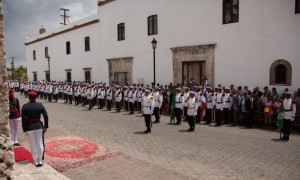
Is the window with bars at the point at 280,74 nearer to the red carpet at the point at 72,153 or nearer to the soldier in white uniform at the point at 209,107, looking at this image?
the soldier in white uniform at the point at 209,107

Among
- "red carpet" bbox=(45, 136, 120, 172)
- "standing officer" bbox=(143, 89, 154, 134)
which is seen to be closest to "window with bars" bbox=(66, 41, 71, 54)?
"standing officer" bbox=(143, 89, 154, 134)

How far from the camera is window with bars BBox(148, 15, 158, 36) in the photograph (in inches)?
701

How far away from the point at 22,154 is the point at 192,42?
11442 millimetres

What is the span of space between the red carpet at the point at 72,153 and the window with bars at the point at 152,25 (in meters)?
11.1

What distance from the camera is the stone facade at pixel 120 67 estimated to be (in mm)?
20011

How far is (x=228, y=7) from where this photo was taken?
13.9m

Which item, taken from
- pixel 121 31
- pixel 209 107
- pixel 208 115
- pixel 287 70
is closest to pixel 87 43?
pixel 121 31

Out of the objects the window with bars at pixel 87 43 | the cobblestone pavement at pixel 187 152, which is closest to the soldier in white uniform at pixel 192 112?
the cobblestone pavement at pixel 187 152

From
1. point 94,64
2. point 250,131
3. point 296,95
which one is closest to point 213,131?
point 250,131

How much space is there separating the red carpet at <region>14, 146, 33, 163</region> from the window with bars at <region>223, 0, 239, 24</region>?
11553 mm

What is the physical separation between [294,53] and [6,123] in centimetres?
1202

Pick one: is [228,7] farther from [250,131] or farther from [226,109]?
[250,131]

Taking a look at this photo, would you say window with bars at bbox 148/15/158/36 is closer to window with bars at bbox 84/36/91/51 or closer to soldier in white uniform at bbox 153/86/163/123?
soldier in white uniform at bbox 153/86/163/123

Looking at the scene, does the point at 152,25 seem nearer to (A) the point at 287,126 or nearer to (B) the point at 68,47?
(A) the point at 287,126
